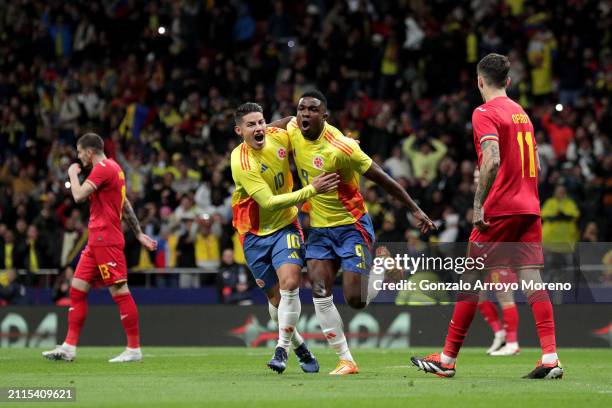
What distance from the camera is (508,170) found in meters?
10.3

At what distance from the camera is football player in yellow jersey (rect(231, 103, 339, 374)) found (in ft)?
36.2

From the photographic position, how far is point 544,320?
33.2 feet

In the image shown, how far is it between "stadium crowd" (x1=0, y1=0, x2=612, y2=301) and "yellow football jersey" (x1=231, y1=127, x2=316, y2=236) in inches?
317

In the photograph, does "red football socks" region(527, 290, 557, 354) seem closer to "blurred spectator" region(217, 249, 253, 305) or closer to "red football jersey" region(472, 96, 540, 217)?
"red football jersey" region(472, 96, 540, 217)

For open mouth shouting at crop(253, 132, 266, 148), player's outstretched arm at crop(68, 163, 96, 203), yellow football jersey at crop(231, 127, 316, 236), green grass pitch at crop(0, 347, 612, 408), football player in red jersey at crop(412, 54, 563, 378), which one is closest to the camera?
green grass pitch at crop(0, 347, 612, 408)

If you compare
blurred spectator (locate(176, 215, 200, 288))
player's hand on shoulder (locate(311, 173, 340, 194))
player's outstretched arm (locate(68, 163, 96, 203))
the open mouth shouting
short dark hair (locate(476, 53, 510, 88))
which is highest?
short dark hair (locate(476, 53, 510, 88))

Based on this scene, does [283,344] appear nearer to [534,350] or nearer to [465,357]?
[465,357]

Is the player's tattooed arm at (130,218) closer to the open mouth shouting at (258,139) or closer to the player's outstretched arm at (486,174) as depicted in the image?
the open mouth shouting at (258,139)

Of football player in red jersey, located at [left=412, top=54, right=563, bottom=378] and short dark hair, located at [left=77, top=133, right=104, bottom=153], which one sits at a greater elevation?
short dark hair, located at [left=77, top=133, right=104, bottom=153]

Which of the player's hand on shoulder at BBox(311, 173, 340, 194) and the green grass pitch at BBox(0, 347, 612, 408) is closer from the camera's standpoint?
the green grass pitch at BBox(0, 347, 612, 408)

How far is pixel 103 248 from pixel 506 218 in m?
5.32

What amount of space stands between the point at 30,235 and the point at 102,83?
20.8ft

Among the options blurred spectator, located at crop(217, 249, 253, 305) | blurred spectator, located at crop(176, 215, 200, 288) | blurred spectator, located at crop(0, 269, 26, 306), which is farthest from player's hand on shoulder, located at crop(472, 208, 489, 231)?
blurred spectator, located at crop(0, 269, 26, 306)

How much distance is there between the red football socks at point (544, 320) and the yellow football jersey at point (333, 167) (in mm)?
1913
